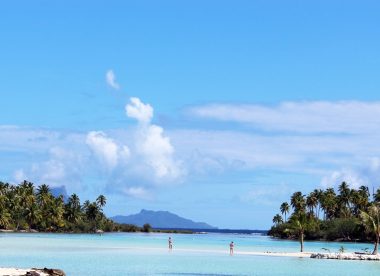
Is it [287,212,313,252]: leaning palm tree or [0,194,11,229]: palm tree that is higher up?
[0,194,11,229]: palm tree

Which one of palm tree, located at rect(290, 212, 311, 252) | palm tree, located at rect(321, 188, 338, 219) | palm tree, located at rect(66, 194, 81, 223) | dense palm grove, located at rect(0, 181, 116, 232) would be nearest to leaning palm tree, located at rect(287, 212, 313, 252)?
palm tree, located at rect(290, 212, 311, 252)

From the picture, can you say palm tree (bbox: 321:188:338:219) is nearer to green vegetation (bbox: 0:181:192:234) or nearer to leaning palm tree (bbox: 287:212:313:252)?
green vegetation (bbox: 0:181:192:234)

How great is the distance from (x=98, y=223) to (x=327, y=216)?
229ft

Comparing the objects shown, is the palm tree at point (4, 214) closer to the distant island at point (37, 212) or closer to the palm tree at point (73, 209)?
the distant island at point (37, 212)

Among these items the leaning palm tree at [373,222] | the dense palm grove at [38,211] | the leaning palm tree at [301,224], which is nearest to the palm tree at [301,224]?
the leaning palm tree at [301,224]

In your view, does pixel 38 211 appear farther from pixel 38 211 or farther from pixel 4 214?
pixel 4 214

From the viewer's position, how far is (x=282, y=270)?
6062cm

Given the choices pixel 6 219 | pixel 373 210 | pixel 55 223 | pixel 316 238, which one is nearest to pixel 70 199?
pixel 55 223

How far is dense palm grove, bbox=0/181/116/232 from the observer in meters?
165

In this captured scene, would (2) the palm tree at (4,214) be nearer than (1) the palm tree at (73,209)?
Yes

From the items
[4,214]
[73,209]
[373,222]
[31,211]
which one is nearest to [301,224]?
[373,222]

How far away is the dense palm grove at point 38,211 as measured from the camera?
165000 mm

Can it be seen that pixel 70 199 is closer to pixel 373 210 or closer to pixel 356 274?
pixel 373 210

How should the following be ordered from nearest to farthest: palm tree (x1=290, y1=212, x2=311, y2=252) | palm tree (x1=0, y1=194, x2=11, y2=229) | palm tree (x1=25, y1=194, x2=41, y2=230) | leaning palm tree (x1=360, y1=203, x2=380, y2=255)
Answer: leaning palm tree (x1=360, y1=203, x2=380, y2=255)
palm tree (x1=290, y1=212, x2=311, y2=252)
palm tree (x1=0, y1=194, x2=11, y2=229)
palm tree (x1=25, y1=194, x2=41, y2=230)
